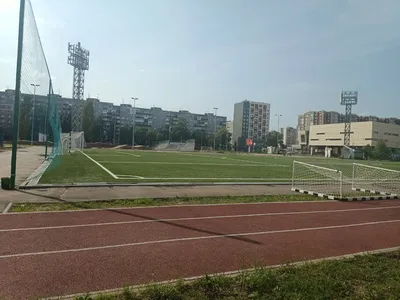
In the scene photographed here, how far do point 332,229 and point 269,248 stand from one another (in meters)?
2.41

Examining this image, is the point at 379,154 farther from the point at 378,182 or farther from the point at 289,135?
the point at 289,135

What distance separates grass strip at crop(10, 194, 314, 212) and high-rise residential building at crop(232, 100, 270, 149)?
130507 mm

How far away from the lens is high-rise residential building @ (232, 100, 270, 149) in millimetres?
146250

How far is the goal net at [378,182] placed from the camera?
1487cm

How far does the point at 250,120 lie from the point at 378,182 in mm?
133779

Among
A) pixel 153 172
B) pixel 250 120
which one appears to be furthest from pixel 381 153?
pixel 153 172

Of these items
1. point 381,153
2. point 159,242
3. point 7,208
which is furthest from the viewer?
point 381,153

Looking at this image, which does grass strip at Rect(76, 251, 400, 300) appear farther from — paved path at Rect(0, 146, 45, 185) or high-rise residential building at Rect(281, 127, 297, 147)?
high-rise residential building at Rect(281, 127, 297, 147)

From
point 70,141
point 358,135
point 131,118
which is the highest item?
point 131,118

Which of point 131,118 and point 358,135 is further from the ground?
point 131,118

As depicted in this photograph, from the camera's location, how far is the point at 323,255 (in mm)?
5785

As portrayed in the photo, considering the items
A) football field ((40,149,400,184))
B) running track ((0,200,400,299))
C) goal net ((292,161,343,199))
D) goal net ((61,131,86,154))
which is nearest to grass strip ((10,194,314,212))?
running track ((0,200,400,299))

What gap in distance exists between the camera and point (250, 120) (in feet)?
486

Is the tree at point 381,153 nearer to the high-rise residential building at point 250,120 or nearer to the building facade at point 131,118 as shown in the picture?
the high-rise residential building at point 250,120
